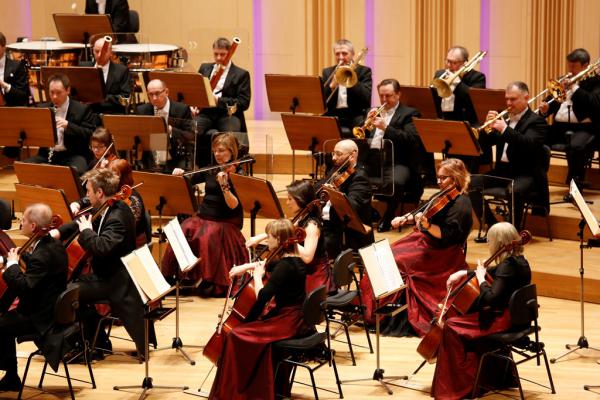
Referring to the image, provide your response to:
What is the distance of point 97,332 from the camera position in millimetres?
6418

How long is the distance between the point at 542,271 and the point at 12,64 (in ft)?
16.4

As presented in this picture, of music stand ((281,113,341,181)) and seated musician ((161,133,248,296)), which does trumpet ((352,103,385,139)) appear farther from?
seated musician ((161,133,248,296))

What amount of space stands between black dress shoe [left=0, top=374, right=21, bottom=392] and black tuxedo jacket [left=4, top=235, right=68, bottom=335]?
42cm

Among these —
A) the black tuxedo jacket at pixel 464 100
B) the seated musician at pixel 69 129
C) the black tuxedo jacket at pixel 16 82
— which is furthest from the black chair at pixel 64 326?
the black tuxedo jacket at pixel 464 100

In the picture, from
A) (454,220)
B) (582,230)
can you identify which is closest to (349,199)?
(454,220)

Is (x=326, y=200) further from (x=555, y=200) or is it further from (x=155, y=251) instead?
(x=555, y=200)

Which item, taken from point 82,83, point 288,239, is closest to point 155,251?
point 82,83

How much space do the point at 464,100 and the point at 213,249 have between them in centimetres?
283

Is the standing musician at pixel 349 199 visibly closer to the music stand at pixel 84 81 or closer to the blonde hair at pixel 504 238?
the blonde hair at pixel 504 238

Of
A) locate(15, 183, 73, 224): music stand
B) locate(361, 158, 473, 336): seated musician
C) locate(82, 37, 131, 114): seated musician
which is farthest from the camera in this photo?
locate(82, 37, 131, 114): seated musician

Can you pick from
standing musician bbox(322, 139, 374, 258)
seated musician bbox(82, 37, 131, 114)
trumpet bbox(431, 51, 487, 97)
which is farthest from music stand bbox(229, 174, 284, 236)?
seated musician bbox(82, 37, 131, 114)

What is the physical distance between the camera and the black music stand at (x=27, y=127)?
8.46m

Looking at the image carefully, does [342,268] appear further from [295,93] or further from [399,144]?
[295,93]

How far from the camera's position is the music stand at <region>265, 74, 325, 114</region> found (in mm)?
9164
